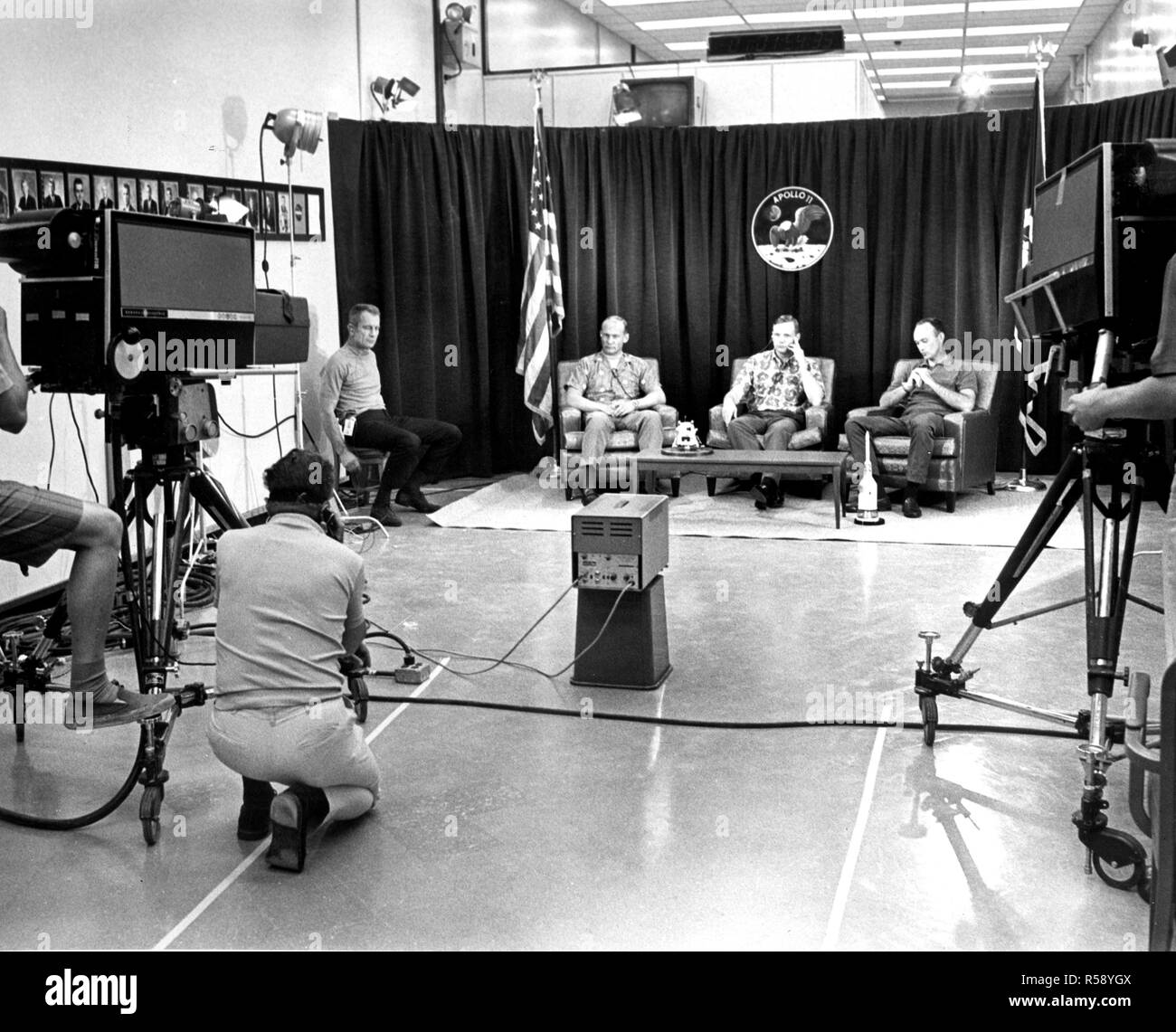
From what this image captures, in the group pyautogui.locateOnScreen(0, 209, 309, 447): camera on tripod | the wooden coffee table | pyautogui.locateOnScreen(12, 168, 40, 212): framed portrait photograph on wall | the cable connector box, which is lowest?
the cable connector box

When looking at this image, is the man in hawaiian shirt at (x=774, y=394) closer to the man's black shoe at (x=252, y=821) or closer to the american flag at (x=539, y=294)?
the american flag at (x=539, y=294)

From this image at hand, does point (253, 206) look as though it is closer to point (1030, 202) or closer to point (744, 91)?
point (744, 91)

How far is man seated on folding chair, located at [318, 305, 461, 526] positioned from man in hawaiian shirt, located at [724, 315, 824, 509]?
1.76m

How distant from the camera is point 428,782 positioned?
3.33 metres

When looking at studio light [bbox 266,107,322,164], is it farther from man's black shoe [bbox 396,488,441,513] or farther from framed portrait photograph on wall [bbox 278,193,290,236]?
man's black shoe [bbox 396,488,441,513]

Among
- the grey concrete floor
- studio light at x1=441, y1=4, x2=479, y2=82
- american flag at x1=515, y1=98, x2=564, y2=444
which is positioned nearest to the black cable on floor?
the grey concrete floor

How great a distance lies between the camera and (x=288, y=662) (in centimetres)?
286

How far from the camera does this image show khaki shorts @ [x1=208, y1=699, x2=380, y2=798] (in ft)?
9.29

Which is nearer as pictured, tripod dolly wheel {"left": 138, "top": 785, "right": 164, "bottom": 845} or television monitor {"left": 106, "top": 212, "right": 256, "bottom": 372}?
tripod dolly wheel {"left": 138, "top": 785, "right": 164, "bottom": 845}

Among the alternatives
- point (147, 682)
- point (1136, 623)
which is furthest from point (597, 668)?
point (1136, 623)

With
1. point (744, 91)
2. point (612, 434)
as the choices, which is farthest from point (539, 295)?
point (744, 91)

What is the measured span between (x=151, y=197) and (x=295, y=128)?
3.50 ft

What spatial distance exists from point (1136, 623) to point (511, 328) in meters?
5.18

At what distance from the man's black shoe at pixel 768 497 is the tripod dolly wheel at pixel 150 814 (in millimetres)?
4919
